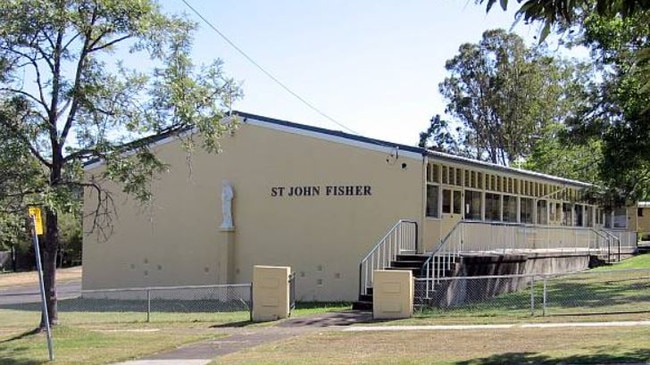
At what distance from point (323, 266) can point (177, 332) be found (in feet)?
27.7

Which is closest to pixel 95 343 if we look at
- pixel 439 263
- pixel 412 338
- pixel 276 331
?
pixel 276 331

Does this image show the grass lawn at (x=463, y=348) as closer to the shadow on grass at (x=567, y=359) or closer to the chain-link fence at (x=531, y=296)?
the shadow on grass at (x=567, y=359)

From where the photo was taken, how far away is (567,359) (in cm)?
1015

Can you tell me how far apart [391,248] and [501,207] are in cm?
720

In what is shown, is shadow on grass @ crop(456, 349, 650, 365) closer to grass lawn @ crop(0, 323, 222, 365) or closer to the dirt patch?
grass lawn @ crop(0, 323, 222, 365)

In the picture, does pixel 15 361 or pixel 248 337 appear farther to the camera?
pixel 248 337

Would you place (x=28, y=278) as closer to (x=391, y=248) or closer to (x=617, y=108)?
(x=391, y=248)

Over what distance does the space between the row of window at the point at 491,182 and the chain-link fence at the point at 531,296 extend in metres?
3.77

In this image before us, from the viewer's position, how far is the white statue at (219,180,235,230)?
988 inches

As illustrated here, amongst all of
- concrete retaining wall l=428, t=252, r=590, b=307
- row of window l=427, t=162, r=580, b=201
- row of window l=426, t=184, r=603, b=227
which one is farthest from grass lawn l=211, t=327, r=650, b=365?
row of window l=427, t=162, r=580, b=201

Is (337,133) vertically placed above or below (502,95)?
below

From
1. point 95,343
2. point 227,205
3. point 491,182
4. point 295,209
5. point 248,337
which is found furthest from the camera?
point 491,182

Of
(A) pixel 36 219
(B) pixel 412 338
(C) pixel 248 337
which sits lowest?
(C) pixel 248 337

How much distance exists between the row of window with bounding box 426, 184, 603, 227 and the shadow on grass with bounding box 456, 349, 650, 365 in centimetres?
1241
